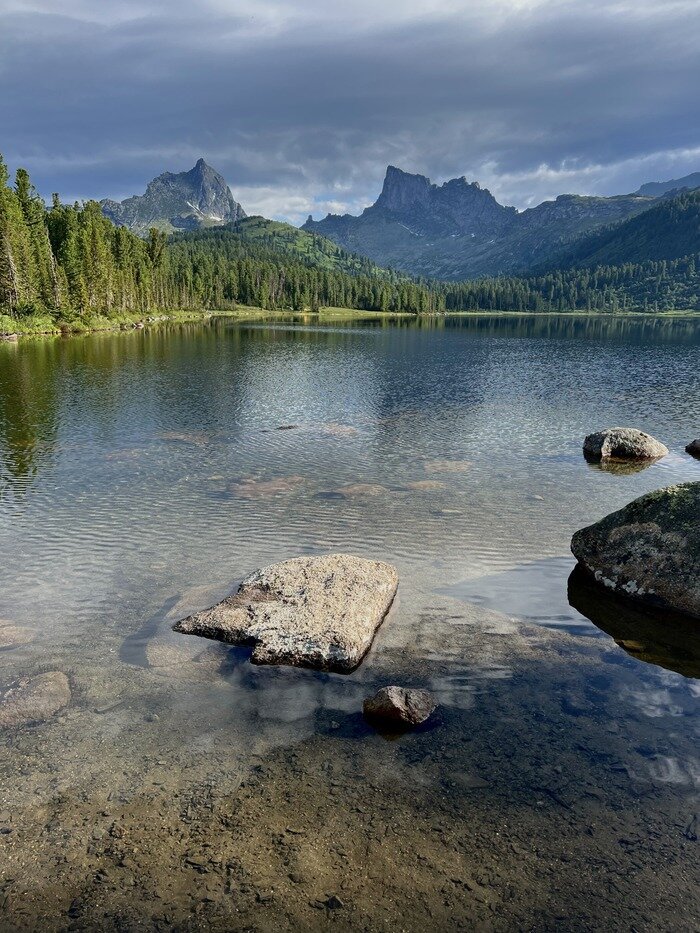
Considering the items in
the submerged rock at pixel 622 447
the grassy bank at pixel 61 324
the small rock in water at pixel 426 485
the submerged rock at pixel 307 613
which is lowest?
the submerged rock at pixel 307 613

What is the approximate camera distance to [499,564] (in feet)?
59.5

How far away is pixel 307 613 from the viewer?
13.8 metres

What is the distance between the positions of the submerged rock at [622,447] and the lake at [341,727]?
3.39m

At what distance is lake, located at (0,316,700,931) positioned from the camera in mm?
7574

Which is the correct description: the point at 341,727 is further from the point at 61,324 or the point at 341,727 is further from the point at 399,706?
the point at 61,324

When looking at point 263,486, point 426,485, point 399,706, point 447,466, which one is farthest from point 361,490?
point 399,706

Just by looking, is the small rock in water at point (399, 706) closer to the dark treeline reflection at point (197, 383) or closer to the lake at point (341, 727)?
the lake at point (341, 727)

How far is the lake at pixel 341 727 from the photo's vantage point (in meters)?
7.57

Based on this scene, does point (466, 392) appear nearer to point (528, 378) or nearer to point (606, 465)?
point (528, 378)

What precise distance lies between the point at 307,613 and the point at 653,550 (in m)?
10.4

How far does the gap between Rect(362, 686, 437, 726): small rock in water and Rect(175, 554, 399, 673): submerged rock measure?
168 cm

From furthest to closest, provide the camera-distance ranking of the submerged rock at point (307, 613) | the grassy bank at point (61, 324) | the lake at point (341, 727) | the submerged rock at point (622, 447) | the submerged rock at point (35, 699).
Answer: the grassy bank at point (61, 324) < the submerged rock at point (622, 447) < the submerged rock at point (307, 613) < the submerged rock at point (35, 699) < the lake at point (341, 727)

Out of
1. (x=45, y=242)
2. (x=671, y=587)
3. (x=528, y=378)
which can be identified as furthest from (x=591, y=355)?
(x=45, y=242)

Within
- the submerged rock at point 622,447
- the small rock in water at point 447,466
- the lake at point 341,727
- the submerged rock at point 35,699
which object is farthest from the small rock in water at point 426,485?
the submerged rock at point 35,699
